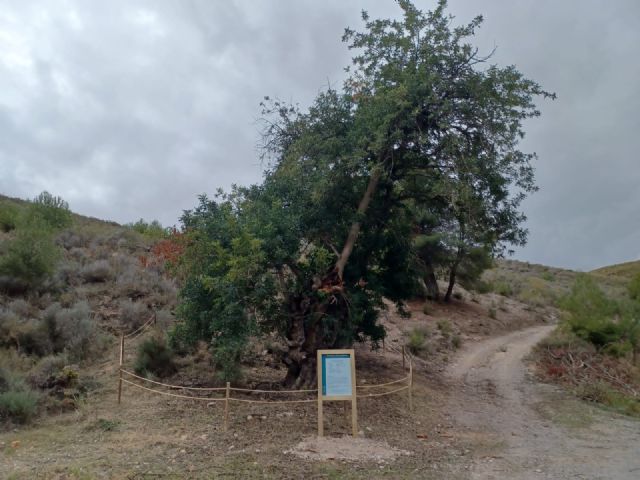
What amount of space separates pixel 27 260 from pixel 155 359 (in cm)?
762

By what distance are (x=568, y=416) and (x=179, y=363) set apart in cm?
984

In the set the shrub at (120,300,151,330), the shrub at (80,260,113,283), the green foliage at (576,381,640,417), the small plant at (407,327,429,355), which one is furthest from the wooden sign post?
the shrub at (80,260,113,283)

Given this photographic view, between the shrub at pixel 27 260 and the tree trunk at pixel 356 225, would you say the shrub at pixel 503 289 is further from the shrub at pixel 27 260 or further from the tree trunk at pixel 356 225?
the shrub at pixel 27 260

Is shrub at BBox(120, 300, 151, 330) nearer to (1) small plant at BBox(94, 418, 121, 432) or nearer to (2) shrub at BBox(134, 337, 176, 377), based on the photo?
(2) shrub at BBox(134, 337, 176, 377)

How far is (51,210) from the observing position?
30.5 m

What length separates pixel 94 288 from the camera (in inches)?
824

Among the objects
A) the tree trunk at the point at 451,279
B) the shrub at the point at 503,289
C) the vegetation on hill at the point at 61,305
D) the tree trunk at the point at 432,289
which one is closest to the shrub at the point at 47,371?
the vegetation on hill at the point at 61,305

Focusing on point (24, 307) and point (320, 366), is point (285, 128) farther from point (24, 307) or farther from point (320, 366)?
point (24, 307)

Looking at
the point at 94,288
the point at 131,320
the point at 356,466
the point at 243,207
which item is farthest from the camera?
the point at 94,288

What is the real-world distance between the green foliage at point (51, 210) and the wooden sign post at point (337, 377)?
22745 millimetres

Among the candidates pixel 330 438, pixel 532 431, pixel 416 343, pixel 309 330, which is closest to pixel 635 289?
pixel 416 343

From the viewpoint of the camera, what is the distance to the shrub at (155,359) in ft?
46.7

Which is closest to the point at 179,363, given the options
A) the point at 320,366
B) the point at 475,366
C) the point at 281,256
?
the point at 281,256

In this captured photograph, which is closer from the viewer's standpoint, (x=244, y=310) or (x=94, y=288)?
(x=244, y=310)
